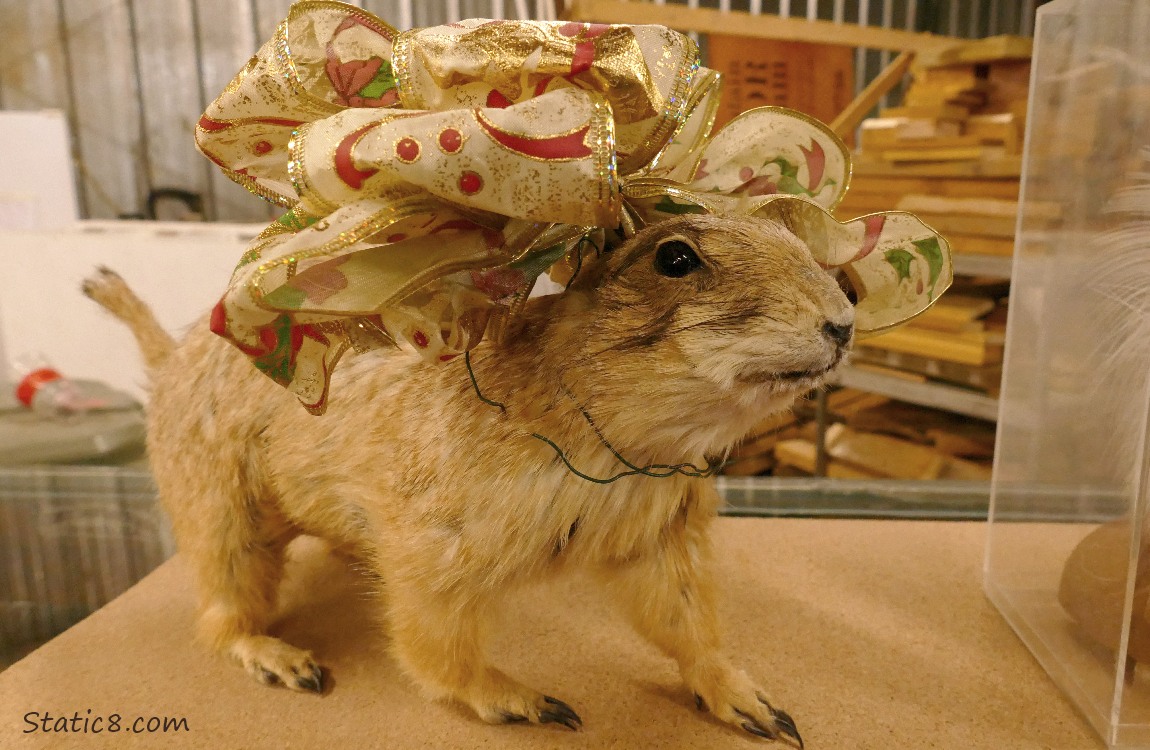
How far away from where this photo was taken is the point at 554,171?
47 centimetres

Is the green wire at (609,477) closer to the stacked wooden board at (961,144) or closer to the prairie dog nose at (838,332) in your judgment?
the prairie dog nose at (838,332)

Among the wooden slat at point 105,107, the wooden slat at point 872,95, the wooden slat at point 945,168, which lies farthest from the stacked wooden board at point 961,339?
the wooden slat at point 105,107

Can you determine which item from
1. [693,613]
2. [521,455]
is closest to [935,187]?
[693,613]

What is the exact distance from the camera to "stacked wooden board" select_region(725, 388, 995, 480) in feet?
6.02

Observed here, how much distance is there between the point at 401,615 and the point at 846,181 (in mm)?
544

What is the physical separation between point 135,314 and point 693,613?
0.74 metres

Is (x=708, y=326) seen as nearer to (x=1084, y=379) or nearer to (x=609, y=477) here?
(x=609, y=477)

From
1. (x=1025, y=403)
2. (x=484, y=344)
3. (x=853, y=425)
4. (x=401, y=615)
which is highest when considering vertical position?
(x=484, y=344)

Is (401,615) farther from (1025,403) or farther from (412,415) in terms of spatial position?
(1025,403)

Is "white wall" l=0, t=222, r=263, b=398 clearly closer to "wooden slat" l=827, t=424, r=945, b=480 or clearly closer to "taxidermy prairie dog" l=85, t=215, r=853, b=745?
"taxidermy prairie dog" l=85, t=215, r=853, b=745

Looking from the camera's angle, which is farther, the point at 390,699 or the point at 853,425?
the point at 853,425

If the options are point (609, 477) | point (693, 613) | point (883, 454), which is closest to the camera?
point (609, 477)

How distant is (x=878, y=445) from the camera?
1.96 metres

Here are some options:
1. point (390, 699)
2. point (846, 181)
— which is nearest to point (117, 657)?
point (390, 699)
